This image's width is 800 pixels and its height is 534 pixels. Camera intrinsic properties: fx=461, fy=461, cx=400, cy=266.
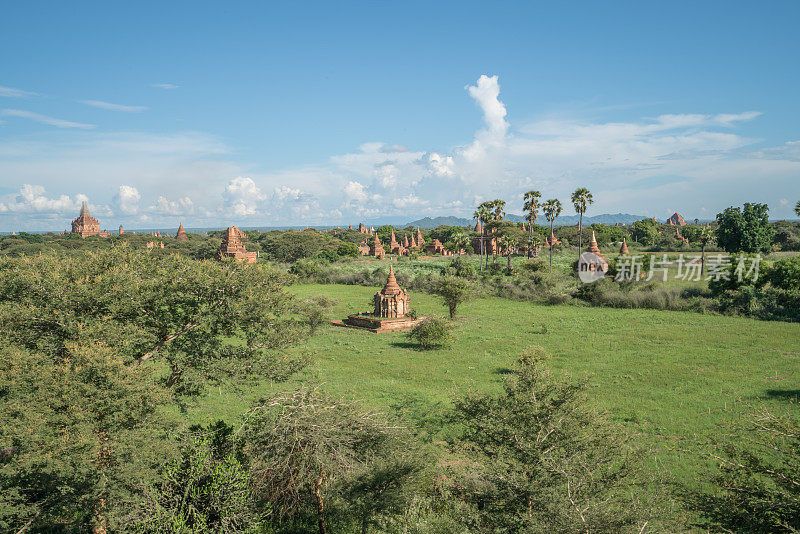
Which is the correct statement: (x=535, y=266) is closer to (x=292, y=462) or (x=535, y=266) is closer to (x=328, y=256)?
(x=328, y=256)

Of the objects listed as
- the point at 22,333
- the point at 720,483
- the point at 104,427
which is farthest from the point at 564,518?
the point at 22,333

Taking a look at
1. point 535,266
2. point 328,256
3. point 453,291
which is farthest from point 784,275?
point 328,256

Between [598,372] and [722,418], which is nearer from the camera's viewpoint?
[722,418]

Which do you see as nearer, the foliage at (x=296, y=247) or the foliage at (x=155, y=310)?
the foliage at (x=155, y=310)

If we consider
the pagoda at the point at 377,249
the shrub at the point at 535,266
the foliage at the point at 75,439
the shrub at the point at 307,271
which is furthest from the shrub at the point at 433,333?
the pagoda at the point at 377,249

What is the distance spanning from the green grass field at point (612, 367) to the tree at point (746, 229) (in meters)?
34.4

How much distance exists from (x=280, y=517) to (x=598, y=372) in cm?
1782

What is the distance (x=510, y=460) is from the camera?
9406 millimetres

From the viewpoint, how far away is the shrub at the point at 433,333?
28.5m

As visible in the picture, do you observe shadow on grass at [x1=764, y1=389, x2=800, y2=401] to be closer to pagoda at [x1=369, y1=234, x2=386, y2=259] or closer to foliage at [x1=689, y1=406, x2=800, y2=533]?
foliage at [x1=689, y1=406, x2=800, y2=533]

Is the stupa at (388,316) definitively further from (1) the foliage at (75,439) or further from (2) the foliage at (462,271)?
(1) the foliage at (75,439)

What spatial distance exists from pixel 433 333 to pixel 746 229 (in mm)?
57862

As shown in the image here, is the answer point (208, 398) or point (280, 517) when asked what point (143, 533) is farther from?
point (208, 398)

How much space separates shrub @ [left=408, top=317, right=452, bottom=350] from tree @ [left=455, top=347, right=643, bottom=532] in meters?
16.5
